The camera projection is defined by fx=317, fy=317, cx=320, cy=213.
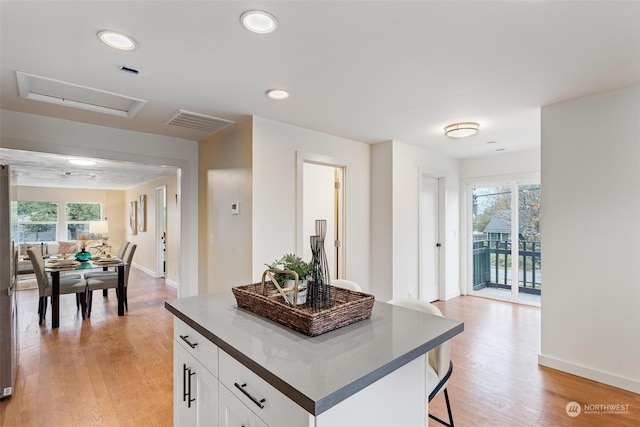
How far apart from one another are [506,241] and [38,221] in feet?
38.6

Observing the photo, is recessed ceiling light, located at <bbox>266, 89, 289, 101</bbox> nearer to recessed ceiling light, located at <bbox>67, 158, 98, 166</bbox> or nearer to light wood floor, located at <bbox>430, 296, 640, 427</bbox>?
light wood floor, located at <bbox>430, 296, 640, 427</bbox>

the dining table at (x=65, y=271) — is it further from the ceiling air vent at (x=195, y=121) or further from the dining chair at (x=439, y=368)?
the dining chair at (x=439, y=368)

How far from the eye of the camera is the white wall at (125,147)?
10.0 feet

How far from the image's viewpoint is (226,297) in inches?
74.9

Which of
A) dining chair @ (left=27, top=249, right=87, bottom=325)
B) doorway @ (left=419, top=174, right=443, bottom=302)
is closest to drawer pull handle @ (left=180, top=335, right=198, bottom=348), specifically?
dining chair @ (left=27, top=249, right=87, bottom=325)

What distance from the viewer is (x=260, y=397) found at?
1.03 metres

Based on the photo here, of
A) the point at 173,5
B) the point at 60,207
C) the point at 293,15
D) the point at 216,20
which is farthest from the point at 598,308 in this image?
the point at 60,207

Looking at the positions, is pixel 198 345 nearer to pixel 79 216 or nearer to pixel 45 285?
pixel 45 285

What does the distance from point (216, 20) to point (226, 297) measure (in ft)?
5.01

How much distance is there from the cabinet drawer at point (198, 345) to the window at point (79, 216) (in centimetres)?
1026

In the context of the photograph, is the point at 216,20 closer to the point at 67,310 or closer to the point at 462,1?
the point at 462,1

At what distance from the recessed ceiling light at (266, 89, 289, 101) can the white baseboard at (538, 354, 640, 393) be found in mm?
3292

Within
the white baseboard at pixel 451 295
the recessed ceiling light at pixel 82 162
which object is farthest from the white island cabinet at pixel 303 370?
the recessed ceiling light at pixel 82 162

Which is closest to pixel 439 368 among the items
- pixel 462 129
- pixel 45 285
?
pixel 462 129
